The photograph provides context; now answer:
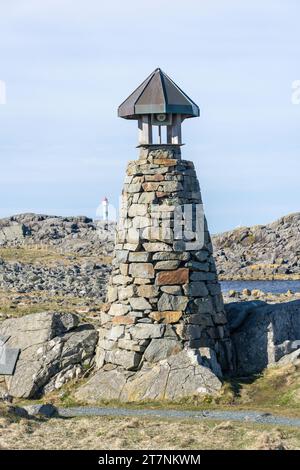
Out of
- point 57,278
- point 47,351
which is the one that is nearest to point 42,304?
point 57,278

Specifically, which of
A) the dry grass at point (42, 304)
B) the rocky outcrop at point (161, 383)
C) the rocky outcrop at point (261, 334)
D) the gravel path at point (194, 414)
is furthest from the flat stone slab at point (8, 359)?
the dry grass at point (42, 304)

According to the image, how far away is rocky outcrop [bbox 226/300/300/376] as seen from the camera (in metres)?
26.7

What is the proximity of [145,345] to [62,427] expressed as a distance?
535cm

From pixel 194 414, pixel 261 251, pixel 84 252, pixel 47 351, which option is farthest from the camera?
pixel 261 251

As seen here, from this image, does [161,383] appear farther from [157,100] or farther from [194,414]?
[157,100]

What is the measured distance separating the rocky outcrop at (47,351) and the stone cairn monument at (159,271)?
0.74 meters

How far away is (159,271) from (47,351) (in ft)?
13.6

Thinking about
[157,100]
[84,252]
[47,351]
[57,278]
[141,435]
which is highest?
[84,252]

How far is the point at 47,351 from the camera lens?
88.1 feet

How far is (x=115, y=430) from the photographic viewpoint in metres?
19.7

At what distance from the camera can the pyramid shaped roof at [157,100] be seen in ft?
85.8
